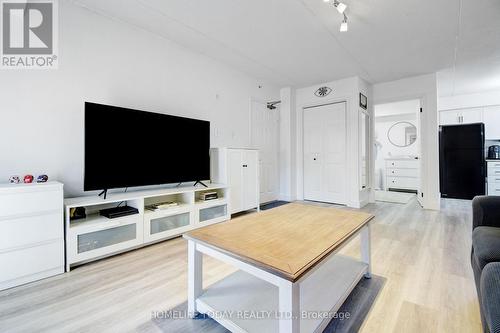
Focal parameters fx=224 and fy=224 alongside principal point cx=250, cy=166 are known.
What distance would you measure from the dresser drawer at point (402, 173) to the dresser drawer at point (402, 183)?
84 millimetres

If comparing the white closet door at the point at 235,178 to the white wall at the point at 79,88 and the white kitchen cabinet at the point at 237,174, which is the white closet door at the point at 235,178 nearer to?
the white kitchen cabinet at the point at 237,174

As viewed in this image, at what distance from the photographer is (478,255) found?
3.93 ft

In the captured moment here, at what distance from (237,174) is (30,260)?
7.66 feet

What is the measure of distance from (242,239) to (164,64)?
261 cm

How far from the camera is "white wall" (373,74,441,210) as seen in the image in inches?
154

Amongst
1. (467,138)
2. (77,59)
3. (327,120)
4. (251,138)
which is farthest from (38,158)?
(467,138)

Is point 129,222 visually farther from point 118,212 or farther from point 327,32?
point 327,32

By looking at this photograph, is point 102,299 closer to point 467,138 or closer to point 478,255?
point 478,255

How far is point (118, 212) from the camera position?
7.06 ft

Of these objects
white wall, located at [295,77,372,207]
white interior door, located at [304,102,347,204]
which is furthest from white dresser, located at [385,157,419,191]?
white interior door, located at [304,102,347,204]

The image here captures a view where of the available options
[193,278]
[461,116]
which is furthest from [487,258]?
[461,116]

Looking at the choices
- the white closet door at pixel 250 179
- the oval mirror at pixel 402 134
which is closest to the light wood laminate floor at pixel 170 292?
the white closet door at pixel 250 179

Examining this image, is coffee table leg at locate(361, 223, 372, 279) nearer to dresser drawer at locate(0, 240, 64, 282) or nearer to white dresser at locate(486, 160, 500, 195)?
dresser drawer at locate(0, 240, 64, 282)

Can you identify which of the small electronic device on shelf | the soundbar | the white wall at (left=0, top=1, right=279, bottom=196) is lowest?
the soundbar
